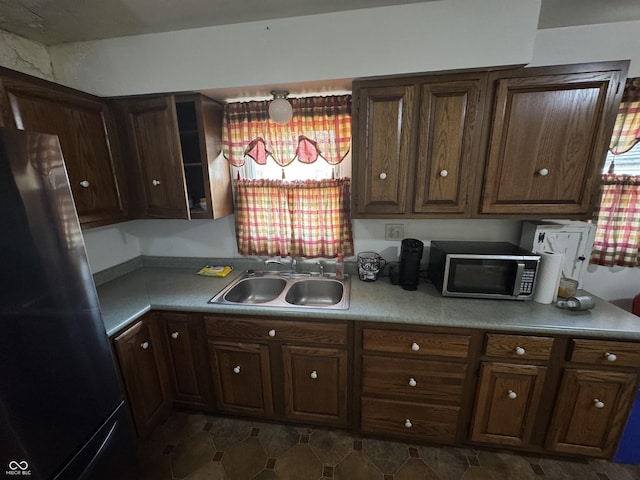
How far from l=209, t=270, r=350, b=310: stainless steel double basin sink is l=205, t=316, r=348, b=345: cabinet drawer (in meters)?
0.22

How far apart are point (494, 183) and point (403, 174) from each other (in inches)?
19.3

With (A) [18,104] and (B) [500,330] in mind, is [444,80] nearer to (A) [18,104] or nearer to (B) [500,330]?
(B) [500,330]

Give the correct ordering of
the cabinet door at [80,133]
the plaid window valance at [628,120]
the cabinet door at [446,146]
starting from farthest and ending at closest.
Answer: the plaid window valance at [628,120]
the cabinet door at [446,146]
the cabinet door at [80,133]

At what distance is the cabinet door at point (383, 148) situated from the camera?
1389mm

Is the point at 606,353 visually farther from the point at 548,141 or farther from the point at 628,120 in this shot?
the point at 628,120

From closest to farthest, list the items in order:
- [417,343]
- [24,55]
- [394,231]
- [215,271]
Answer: [417,343], [24,55], [394,231], [215,271]

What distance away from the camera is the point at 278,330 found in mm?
1508

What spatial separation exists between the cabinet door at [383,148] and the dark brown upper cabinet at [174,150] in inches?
36.9

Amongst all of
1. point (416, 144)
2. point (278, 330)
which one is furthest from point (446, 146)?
point (278, 330)

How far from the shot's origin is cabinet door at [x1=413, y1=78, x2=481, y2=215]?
1.35 m

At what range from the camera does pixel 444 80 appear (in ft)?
4.38

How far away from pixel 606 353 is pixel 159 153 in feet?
8.68

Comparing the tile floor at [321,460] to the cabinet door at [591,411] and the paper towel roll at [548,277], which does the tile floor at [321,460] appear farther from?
the paper towel roll at [548,277]

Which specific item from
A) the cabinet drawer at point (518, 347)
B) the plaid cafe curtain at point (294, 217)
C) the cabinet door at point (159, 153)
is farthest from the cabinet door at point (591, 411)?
the cabinet door at point (159, 153)
